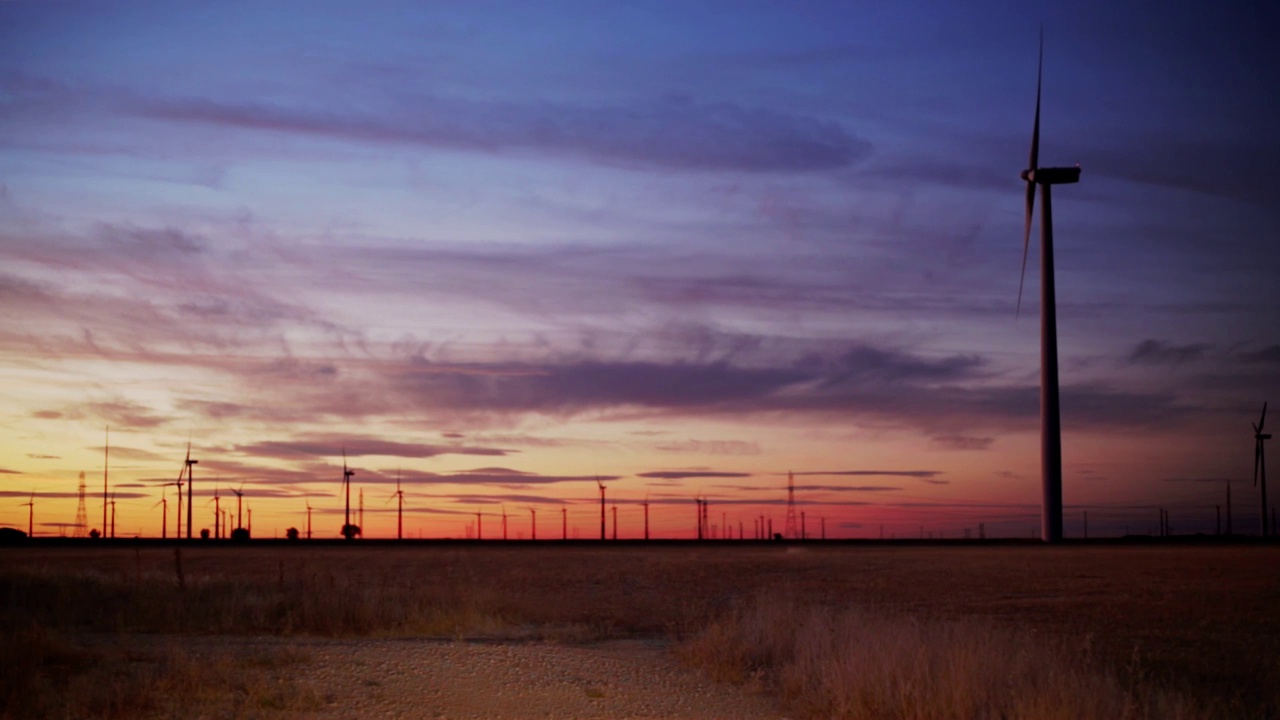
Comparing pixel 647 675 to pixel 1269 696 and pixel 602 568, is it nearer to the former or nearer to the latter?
pixel 1269 696

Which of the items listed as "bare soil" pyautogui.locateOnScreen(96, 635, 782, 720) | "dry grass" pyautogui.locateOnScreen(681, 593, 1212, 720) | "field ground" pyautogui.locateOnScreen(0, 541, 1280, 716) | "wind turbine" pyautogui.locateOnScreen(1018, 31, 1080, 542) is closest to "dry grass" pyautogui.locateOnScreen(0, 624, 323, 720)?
"bare soil" pyautogui.locateOnScreen(96, 635, 782, 720)

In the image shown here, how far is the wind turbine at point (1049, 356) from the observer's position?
7212cm

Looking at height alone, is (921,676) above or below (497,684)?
above

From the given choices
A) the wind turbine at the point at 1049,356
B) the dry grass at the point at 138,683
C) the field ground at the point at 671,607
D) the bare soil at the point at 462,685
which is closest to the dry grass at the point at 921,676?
the bare soil at the point at 462,685

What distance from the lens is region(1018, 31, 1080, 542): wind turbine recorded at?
7212 cm

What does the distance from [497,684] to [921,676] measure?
21.1 ft

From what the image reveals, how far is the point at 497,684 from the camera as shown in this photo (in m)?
16.7

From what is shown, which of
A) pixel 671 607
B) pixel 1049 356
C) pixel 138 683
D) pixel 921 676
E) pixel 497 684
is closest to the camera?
pixel 138 683

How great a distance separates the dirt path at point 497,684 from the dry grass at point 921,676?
806mm

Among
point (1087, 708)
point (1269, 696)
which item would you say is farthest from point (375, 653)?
point (1269, 696)

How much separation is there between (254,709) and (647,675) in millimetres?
6548

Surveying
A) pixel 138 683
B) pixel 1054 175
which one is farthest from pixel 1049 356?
pixel 138 683

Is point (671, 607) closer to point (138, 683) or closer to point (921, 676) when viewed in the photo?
point (921, 676)

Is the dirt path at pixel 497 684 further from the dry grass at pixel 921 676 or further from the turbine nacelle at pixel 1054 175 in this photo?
the turbine nacelle at pixel 1054 175
